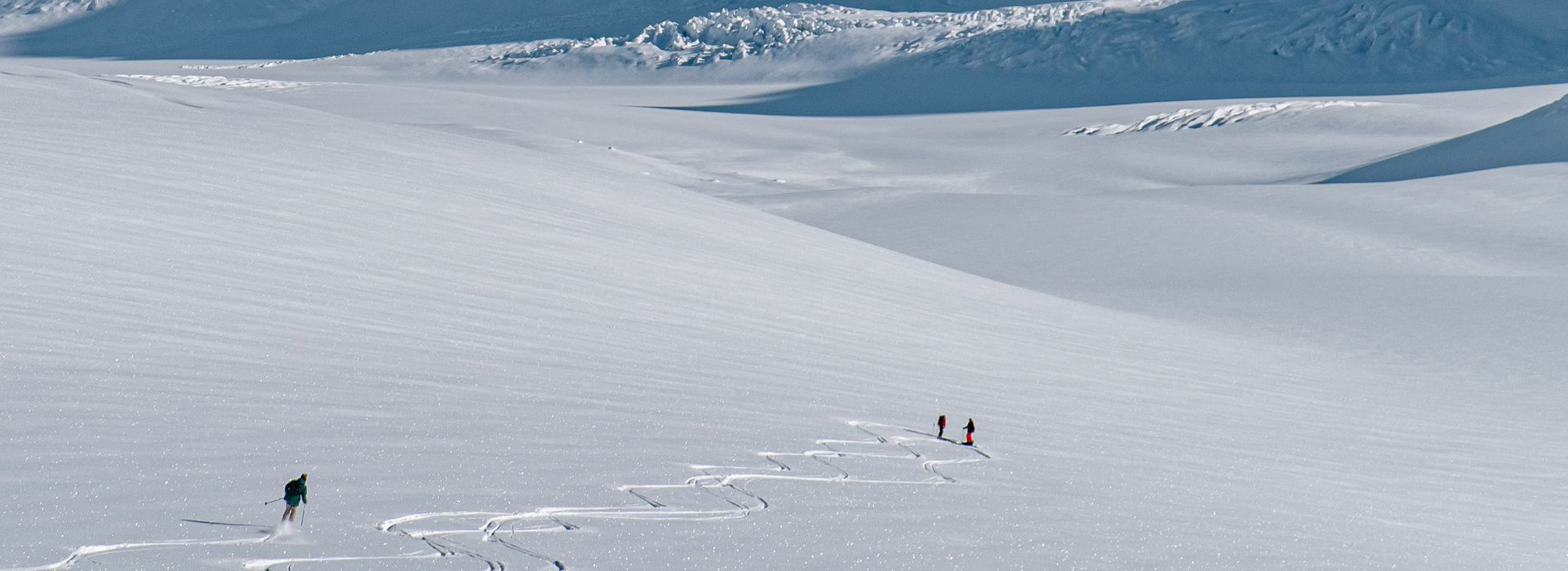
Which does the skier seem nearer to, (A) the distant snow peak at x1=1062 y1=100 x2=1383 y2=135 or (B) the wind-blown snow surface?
(B) the wind-blown snow surface

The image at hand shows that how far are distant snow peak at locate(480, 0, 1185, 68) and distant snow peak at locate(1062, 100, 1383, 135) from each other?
2174 cm

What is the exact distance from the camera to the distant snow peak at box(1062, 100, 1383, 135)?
32.6 meters

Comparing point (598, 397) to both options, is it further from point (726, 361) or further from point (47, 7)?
point (47, 7)

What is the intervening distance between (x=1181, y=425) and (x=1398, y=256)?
927 cm

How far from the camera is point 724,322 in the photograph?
24.5ft

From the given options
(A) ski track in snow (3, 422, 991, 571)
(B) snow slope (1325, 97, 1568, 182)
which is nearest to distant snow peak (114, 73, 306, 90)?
(B) snow slope (1325, 97, 1568, 182)

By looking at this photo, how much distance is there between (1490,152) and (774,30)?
123 ft

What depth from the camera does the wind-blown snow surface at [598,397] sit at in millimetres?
3557

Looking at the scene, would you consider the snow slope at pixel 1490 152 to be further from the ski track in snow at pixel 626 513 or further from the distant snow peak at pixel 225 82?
the distant snow peak at pixel 225 82

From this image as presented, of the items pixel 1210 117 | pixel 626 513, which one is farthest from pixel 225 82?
pixel 626 513

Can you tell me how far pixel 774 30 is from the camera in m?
58.4

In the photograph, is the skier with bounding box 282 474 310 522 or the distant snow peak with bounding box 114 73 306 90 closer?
the skier with bounding box 282 474 310 522

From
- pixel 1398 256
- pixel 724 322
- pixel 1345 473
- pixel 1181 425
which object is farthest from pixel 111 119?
pixel 1398 256

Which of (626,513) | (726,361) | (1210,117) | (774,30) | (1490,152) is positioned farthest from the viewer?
(774,30)
